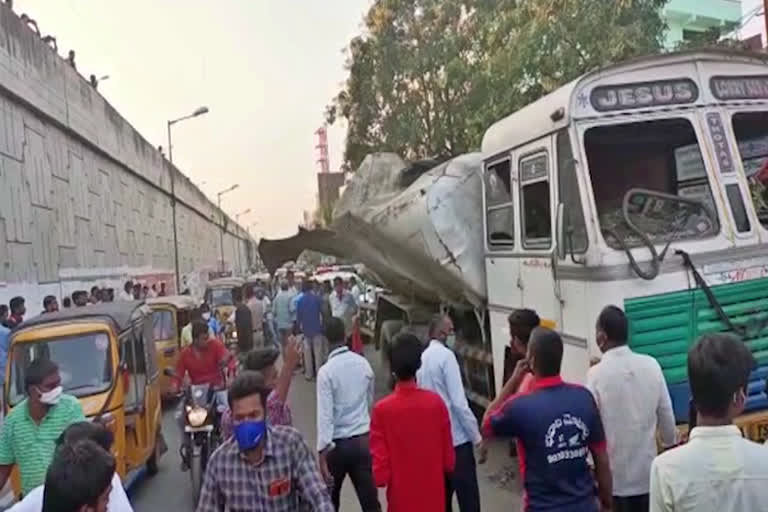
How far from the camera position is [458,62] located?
19.2 meters

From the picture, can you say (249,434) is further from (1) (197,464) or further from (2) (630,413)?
(1) (197,464)

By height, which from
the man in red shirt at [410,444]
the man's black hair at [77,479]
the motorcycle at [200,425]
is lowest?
the motorcycle at [200,425]

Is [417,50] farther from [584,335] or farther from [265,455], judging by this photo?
[265,455]

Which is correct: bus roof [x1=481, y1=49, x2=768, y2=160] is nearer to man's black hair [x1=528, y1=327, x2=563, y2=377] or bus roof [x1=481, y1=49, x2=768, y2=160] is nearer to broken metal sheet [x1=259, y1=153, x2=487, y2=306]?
broken metal sheet [x1=259, y1=153, x2=487, y2=306]

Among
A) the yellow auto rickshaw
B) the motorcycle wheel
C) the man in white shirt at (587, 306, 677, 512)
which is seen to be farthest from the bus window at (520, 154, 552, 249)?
the yellow auto rickshaw

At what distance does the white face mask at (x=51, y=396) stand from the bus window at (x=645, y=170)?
369cm

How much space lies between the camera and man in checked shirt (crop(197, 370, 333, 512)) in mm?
3350

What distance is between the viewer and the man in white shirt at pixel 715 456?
7.80ft

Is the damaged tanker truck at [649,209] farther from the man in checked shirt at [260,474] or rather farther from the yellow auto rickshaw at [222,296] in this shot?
the yellow auto rickshaw at [222,296]

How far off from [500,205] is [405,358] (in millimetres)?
3992

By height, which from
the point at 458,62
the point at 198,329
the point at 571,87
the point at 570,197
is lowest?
the point at 198,329

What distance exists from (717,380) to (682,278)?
350 cm

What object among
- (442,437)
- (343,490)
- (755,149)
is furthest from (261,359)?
(755,149)

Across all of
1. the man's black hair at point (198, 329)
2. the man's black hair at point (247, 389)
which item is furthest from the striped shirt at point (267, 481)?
the man's black hair at point (198, 329)
